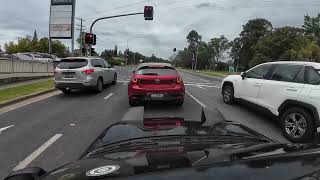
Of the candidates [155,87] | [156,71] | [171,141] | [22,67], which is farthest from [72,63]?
[171,141]

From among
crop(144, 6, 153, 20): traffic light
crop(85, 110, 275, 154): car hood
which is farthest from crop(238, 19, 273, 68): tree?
crop(85, 110, 275, 154): car hood

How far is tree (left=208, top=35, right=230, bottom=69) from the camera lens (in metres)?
139

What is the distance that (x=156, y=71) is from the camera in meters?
14.0

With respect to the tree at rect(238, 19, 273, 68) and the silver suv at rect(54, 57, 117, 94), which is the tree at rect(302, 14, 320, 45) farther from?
the silver suv at rect(54, 57, 117, 94)

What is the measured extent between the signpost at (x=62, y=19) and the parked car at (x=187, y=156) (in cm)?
3018

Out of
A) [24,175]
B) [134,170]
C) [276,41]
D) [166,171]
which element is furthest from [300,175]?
[276,41]

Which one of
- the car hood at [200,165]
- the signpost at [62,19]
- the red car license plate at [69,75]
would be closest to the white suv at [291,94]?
the car hood at [200,165]

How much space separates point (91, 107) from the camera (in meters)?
14.2

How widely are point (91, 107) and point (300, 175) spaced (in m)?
12.6

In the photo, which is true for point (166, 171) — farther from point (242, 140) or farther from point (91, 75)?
point (91, 75)

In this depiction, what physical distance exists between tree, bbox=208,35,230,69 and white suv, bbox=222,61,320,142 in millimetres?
127725

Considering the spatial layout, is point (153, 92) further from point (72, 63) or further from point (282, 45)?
point (282, 45)

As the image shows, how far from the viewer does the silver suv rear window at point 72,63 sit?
1852cm

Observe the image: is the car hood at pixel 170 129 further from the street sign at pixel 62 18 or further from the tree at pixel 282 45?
the tree at pixel 282 45
